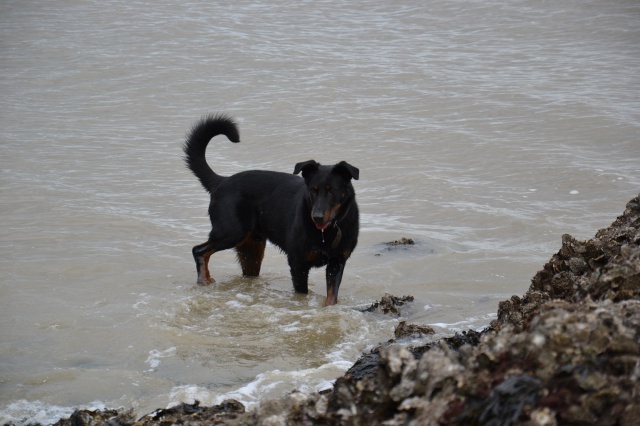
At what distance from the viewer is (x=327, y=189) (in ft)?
20.7

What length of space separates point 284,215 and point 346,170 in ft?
2.92

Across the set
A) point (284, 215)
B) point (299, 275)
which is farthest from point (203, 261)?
point (299, 275)

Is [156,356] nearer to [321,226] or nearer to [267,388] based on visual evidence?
[267,388]

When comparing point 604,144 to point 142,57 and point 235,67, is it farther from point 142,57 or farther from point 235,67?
point 142,57

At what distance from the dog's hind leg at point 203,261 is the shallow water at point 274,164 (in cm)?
13

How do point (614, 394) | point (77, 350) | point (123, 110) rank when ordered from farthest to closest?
point (123, 110) → point (77, 350) → point (614, 394)

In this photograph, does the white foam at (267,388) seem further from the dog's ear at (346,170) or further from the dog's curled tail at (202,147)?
the dog's curled tail at (202,147)

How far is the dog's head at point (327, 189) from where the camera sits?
20.4 ft

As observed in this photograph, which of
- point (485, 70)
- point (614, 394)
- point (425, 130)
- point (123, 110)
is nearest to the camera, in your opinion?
point (614, 394)

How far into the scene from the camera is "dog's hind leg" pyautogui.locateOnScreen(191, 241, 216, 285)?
7066 millimetres

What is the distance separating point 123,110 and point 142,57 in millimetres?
3745

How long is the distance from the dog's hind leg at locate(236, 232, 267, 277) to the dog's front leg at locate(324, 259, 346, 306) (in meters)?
1.02

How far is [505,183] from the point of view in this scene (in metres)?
9.76

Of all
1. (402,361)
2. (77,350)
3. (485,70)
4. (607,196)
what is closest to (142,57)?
(485,70)
